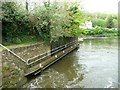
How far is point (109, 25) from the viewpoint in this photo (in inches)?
2173

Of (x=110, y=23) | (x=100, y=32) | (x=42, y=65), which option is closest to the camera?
(x=42, y=65)

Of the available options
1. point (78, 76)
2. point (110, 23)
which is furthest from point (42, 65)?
point (110, 23)

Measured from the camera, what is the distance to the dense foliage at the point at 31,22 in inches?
442

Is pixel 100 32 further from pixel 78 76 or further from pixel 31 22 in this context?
pixel 78 76

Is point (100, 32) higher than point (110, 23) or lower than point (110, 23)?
lower

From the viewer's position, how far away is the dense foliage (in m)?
11.2

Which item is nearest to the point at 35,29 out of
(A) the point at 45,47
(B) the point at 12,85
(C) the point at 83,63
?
(A) the point at 45,47

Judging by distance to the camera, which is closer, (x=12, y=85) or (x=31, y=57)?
(x=12, y=85)

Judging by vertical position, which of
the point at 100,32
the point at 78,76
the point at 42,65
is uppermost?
the point at 100,32

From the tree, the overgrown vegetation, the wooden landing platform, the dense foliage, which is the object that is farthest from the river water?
the tree

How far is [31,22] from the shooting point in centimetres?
1283

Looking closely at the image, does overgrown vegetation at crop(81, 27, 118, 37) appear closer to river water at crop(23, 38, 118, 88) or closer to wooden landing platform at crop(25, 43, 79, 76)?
wooden landing platform at crop(25, 43, 79, 76)

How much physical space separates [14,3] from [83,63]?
5818 millimetres

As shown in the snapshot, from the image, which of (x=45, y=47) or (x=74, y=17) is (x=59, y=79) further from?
(x=74, y=17)
